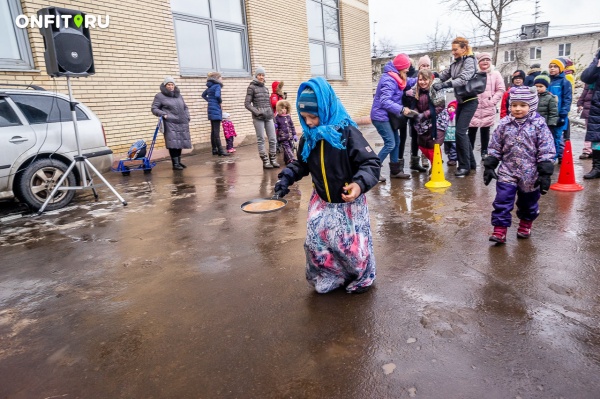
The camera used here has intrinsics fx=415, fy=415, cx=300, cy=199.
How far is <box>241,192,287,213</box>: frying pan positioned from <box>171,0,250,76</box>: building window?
6.67 m

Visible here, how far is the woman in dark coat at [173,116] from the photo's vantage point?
8375 millimetres

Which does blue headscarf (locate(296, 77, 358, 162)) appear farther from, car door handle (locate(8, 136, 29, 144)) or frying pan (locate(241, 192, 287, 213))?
car door handle (locate(8, 136, 29, 144))

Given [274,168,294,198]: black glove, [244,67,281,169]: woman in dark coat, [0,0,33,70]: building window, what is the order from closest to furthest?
1. [274,168,294,198]: black glove
2. [0,0,33,70]: building window
3. [244,67,281,169]: woman in dark coat

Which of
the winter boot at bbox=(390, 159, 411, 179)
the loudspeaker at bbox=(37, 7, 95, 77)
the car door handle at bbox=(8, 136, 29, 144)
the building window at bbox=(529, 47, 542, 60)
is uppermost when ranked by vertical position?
the building window at bbox=(529, 47, 542, 60)

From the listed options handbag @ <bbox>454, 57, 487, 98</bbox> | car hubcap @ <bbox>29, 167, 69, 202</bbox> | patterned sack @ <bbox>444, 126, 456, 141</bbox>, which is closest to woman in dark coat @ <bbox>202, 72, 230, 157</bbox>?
car hubcap @ <bbox>29, 167, 69, 202</bbox>

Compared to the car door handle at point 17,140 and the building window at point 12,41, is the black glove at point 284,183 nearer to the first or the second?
the car door handle at point 17,140

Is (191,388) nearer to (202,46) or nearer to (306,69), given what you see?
(202,46)

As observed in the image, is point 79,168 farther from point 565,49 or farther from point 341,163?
point 565,49

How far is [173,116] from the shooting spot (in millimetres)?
8461

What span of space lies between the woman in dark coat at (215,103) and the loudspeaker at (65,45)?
4232 millimetres

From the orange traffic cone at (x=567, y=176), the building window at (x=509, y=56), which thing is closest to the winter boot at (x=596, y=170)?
the orange traffic cone at (x=567, y=176)

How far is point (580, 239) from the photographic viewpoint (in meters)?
3.69

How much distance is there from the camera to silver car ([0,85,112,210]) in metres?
5.42

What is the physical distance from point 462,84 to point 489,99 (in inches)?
58.3
